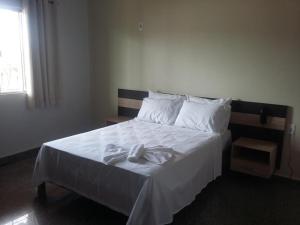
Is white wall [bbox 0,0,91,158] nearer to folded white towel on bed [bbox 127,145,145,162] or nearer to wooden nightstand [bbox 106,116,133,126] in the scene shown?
wooden nightstand [bbox 106,116,133,126]

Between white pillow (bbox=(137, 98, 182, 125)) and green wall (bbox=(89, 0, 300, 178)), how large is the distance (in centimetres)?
31

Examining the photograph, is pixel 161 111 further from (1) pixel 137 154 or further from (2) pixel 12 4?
(2) pixel 12 4

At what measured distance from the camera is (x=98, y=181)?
233cm

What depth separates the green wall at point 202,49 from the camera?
310 centimetres

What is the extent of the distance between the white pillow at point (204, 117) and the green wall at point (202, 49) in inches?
13.9

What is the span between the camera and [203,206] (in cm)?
263

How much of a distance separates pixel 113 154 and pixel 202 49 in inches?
77.8

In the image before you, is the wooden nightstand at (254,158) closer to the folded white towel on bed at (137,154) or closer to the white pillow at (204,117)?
the white pillow at (204,117)

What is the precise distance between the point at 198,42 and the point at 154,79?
2.81 ft

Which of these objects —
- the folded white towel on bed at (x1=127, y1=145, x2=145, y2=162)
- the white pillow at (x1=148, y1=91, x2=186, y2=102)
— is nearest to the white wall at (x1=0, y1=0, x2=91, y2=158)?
the white pillow at (x1=148, y1=91, x2=186, y2=102)

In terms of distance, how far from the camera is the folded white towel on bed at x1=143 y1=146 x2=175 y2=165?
7.52 feet

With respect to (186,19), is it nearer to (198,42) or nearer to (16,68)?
(198,42)

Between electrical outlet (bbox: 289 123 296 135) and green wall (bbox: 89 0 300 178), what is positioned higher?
green wall (bbox: 89 0 300 178)

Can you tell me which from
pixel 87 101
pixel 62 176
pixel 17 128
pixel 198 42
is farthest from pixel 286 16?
pixel 17 128
